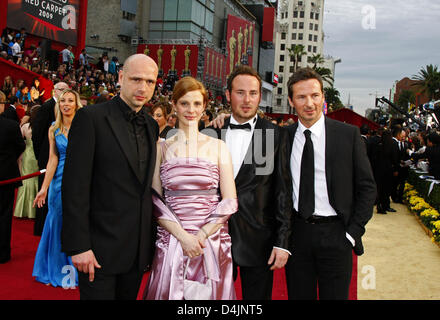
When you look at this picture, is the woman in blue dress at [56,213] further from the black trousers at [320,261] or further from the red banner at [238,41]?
the red banner at [238,41]

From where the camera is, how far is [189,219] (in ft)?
8.61

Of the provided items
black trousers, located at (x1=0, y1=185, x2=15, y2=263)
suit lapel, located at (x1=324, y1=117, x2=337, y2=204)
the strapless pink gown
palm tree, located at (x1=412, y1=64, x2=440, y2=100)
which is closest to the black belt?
suit lapel, located at (x1=324, y1=117, x2=337, y2=204)

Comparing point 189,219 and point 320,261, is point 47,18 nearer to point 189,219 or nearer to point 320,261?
point 189,219

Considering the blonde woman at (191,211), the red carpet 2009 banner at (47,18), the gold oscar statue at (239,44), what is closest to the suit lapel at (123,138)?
the blonde woman at (191,211)

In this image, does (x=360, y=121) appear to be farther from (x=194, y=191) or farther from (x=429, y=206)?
(x=194, y=191)

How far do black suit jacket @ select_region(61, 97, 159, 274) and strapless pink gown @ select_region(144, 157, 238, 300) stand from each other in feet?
0.44

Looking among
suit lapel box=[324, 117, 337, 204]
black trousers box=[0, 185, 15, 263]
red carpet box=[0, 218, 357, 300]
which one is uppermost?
suit lapel box=[324, 117, 337, 204]

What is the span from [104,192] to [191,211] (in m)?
0.56

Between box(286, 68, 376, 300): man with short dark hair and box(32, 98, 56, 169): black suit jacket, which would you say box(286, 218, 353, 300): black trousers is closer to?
box(286, 68, 376, 300): man with short dark hair

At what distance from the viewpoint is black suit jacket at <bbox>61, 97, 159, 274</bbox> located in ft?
7.89

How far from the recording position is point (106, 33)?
3688 centimetres

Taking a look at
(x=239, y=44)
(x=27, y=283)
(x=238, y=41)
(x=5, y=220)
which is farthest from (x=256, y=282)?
(x=239, y=44)

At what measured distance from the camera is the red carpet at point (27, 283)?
4.28 meters

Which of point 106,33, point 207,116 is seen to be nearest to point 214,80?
point 106,33
